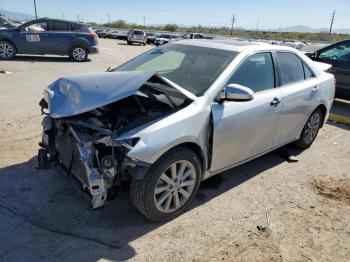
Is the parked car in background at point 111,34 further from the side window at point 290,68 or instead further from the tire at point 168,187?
the tire at point 168,187

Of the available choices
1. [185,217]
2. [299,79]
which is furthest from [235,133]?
[299,79]

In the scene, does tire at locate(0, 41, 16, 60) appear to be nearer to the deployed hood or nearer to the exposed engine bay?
the exposed engine bay

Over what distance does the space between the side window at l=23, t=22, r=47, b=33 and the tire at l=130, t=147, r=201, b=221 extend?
1288 centimetres

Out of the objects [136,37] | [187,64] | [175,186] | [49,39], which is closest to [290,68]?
[187,64]

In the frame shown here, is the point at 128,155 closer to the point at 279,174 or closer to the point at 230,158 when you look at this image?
the point at 230,158

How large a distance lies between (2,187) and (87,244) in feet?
4.85

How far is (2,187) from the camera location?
388 cm

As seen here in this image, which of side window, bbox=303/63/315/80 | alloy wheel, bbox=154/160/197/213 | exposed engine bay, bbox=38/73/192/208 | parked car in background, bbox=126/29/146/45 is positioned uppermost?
side window, bbox=303/63/315/80

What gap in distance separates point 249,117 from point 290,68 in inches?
53.3

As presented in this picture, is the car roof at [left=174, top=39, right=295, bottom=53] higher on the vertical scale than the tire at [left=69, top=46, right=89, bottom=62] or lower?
higher

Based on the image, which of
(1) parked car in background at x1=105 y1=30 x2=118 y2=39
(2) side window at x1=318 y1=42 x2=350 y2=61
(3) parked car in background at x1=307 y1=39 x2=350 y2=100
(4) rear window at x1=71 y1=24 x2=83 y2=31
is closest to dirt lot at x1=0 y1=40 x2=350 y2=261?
(3) parked car in background at x1=307 y1=39 x2=350 y2=100

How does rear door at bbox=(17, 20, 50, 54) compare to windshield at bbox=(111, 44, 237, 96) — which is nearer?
windshield at bbox=(111, 44, 237, 96)

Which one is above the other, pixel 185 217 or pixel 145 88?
pixel 145 88

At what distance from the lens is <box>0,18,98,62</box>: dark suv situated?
13.9 meters
